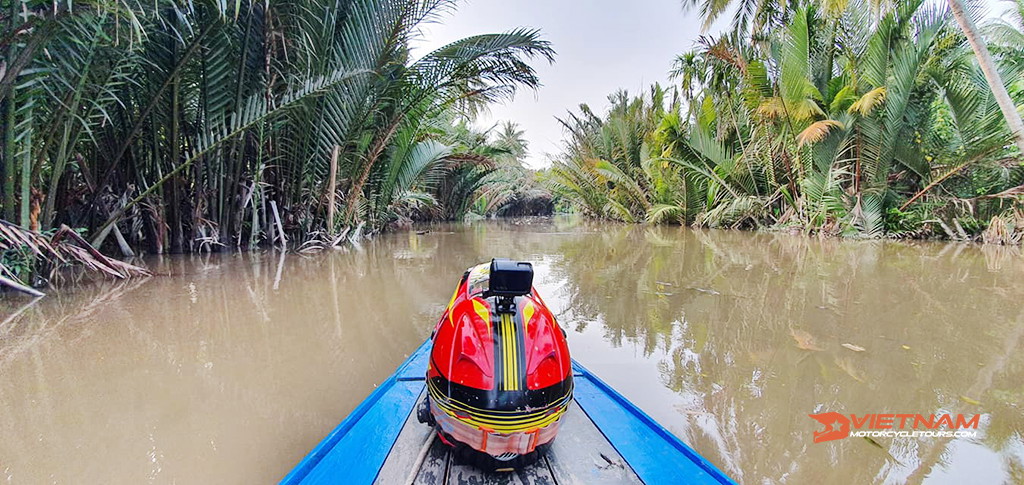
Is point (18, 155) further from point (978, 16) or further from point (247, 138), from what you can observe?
point (978, 16)

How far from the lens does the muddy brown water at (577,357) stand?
5.37 ft

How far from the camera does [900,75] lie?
8.14 metres

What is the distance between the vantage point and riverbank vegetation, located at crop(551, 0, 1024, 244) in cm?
804

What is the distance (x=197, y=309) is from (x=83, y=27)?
2290mm

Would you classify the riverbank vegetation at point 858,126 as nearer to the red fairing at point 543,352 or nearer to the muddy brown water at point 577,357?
the muddy brown water at point 577,357

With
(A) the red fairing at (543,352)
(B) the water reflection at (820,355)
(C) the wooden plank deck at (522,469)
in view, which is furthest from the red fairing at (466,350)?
(B) the water reflection at (820,355)

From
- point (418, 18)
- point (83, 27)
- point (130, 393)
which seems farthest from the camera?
point (418, 18)

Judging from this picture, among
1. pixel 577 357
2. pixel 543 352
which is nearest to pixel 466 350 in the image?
pixel 543 352

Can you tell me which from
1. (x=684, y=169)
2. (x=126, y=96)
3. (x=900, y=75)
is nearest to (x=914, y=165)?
(x=900, y=75)

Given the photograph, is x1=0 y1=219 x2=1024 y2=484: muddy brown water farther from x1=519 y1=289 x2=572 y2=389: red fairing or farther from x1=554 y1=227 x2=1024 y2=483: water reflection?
x1=519 y1=289 x2=572 y2=389: red fairing

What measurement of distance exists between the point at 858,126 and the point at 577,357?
9.91 m

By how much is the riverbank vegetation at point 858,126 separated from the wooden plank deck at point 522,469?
32.1 feet

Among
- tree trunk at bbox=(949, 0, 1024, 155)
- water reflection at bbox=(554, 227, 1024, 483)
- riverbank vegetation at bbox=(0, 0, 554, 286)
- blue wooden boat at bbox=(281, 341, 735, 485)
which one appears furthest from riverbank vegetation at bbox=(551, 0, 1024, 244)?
blue wooden boat at bbox=(281, 341, 735, 485)

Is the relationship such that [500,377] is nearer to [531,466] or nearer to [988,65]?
[531,466]
